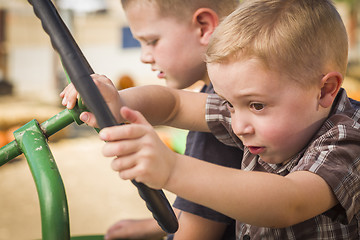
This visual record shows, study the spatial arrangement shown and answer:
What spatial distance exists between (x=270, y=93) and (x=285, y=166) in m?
0.16

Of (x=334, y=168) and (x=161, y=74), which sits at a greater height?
(x=161, y=74)

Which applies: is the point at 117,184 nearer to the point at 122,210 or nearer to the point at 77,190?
the point at 77,190

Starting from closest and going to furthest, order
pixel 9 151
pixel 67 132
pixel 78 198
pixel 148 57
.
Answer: pixel 9 151
pixel 148 57
pixel 78 198
pixel 67 132

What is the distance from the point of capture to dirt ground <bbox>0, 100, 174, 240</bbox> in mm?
2449

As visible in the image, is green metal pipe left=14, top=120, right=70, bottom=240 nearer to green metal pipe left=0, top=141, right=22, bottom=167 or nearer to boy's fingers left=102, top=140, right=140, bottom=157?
green metal pipe left=0, top=141, right=22, bottom=167

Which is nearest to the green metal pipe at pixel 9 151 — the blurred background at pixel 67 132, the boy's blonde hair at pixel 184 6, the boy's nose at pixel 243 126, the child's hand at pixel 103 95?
the child's hand at pixel 103 95

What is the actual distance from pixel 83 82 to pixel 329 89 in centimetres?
44

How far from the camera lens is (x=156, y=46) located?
4.01 ft

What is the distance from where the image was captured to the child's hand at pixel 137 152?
0.54 metres

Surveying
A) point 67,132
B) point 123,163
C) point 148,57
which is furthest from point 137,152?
point 67,132

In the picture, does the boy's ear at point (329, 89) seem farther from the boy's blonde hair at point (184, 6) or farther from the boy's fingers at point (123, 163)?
the boy's blonde hair at point (184, 6)

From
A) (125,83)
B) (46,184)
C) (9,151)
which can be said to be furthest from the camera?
(125,83)

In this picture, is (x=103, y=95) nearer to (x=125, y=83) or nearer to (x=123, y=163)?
(x=123, y=163)

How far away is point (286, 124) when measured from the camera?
769 mm
